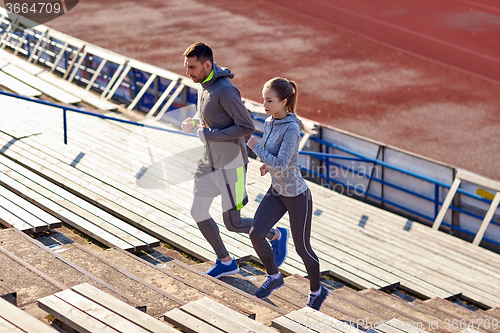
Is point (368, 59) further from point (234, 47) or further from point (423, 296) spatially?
point (423, 296)

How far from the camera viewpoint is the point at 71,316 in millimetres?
3844

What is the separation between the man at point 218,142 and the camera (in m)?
4.91

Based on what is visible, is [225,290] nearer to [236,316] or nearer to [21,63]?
[236,316]

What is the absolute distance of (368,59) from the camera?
20938 mm

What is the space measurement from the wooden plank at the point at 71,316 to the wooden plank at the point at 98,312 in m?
0.03

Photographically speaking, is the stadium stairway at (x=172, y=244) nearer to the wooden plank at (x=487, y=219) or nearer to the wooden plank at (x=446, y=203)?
the wooden plank at (x=487, y=219)

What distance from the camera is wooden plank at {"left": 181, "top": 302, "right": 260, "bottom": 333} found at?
4031 millimetres

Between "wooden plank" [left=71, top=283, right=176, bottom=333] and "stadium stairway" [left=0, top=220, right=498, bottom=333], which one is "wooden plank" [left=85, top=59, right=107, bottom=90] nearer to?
"stadium stairway" [left=0, top=220, right=498, bottom=333]

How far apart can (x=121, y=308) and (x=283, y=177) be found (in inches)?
64.9

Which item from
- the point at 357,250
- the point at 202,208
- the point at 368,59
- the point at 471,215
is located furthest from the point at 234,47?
the point at 202,208

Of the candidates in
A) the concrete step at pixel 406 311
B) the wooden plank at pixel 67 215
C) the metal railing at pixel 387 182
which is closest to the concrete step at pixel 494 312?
the concrete step at pixel 406 311

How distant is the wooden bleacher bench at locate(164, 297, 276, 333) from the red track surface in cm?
1075

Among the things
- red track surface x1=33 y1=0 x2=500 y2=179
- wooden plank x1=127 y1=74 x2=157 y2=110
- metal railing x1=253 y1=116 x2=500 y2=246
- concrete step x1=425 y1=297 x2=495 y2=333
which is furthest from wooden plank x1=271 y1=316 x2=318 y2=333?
red track surface x1=33 y1=0 x2=500 y2=179

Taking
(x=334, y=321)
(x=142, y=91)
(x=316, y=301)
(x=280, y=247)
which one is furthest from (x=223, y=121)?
(x=142, y=91)
